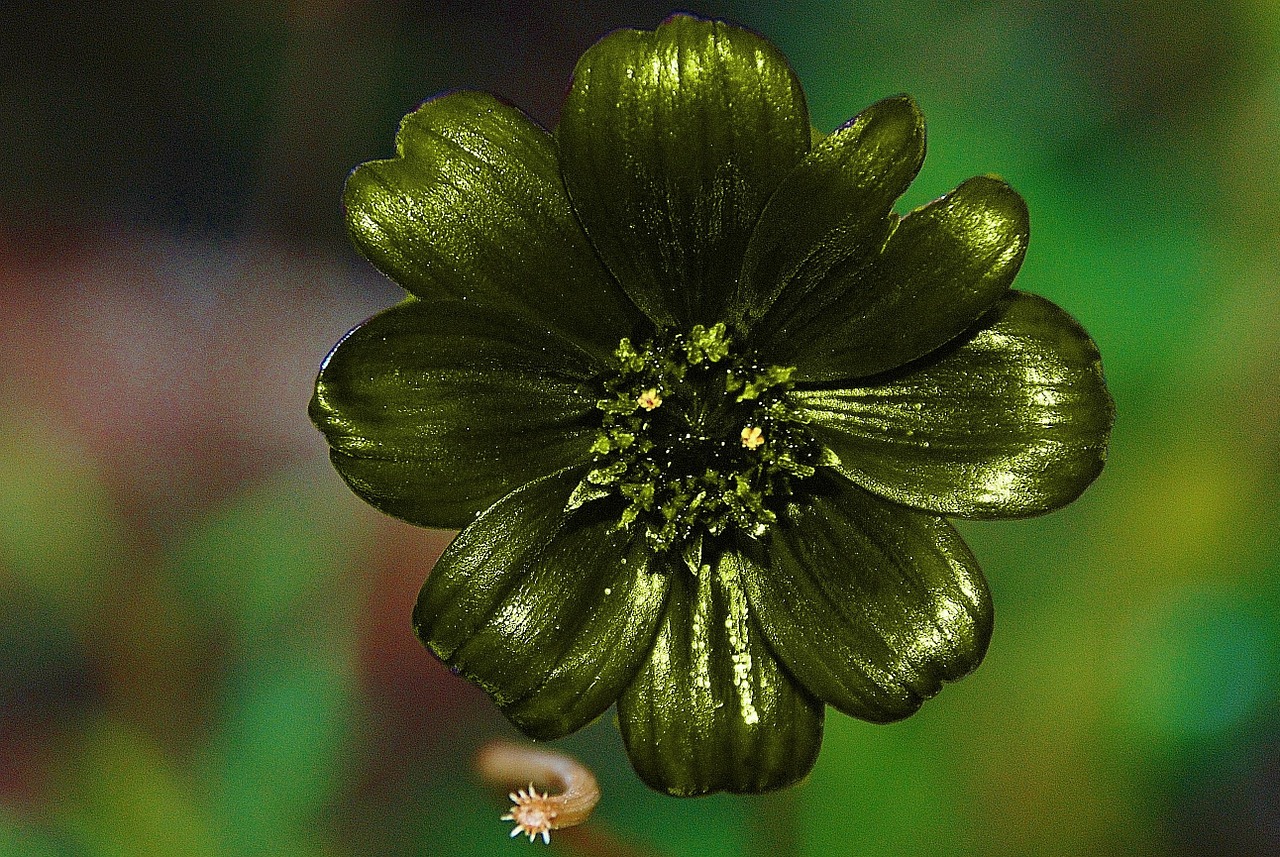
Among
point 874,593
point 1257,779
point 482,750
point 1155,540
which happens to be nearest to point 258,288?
point 482,750

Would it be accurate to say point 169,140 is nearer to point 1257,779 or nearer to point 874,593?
point 874,593

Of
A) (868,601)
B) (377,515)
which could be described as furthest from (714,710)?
(377,515)

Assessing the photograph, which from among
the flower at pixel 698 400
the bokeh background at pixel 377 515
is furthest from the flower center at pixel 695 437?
the bokeh background at pixel 377 515

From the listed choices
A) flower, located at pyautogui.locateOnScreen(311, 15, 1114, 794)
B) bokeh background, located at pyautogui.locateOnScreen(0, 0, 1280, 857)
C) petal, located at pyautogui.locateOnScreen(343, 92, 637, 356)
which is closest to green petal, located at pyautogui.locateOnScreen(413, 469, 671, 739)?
flower, located at pyautogui.locateOnScreen(311, 15, 1114, 794)

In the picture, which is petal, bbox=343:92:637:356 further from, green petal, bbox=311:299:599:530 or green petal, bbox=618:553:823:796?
green petal, bbox=618:553:823:796

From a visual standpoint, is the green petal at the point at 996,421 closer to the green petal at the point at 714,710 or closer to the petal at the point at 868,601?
the petal at the point at 868,601

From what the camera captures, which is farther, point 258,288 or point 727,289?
point 258,288
